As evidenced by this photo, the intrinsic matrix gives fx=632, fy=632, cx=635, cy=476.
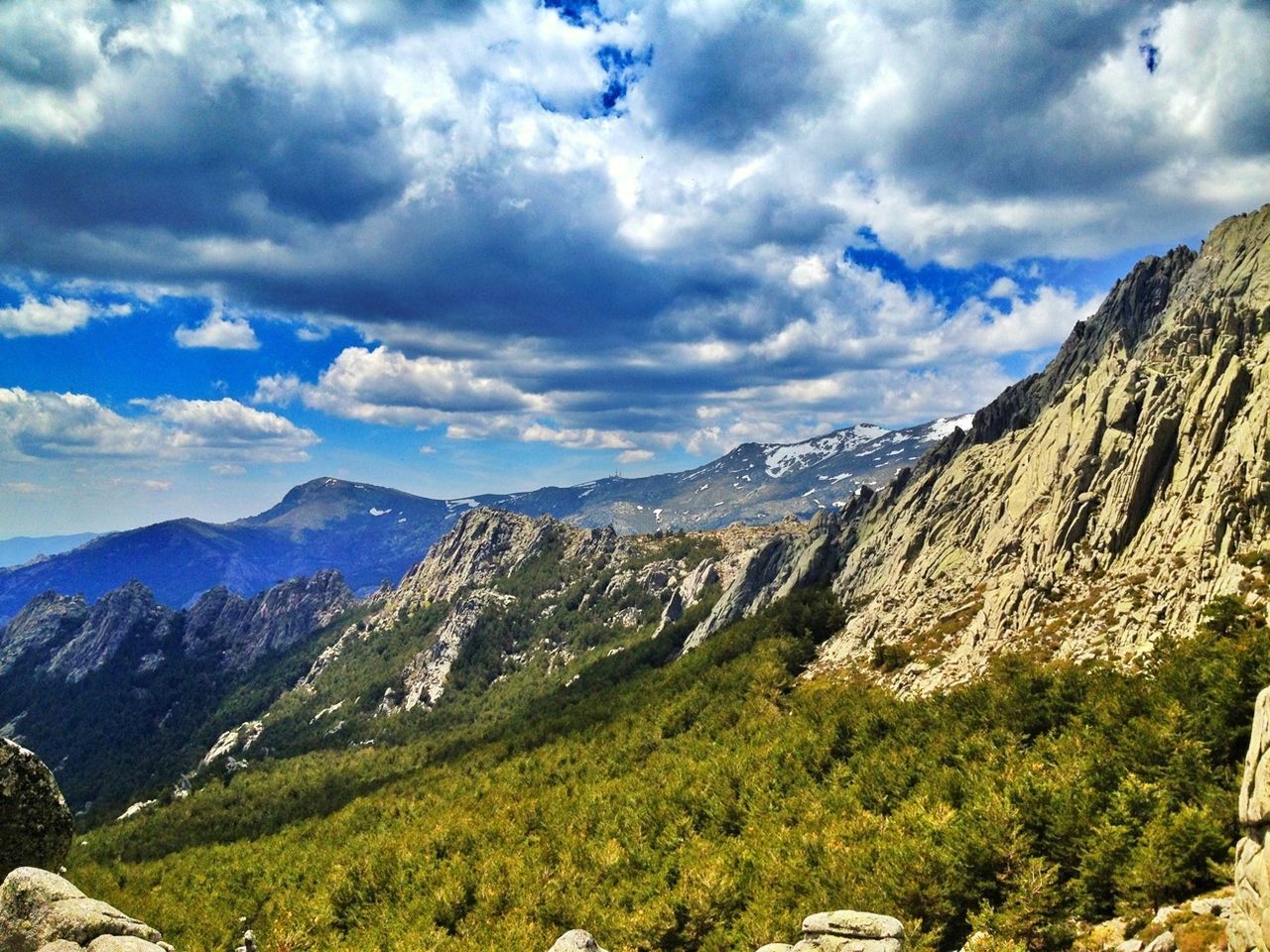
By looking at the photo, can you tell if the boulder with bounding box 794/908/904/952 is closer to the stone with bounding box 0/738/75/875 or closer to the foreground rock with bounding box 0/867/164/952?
the foreground rock with bounding box 0/867/164/952

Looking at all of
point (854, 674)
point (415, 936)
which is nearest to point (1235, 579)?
point (854, 674)

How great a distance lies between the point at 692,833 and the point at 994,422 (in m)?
106

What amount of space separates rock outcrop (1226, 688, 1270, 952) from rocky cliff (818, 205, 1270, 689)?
4118cm

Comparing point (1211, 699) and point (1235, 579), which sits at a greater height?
point (1235, 579)

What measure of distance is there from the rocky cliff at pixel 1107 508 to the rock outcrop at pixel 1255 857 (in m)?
41.2

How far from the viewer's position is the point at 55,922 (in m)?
21.6

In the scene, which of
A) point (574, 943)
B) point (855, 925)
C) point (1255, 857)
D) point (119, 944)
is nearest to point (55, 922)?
point (119, 944)

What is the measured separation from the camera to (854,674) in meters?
83.0

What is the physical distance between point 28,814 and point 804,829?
4189 centimetres

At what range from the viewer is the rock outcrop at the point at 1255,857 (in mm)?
16062

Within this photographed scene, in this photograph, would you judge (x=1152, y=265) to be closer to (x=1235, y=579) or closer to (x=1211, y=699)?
(x=1235, y=579)

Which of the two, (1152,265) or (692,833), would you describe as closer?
(692,833)

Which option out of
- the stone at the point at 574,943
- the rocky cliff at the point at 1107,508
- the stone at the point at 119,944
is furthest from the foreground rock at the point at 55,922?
the rocky cliff at the point at 1107,508

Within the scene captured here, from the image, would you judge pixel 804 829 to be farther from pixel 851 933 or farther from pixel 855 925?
pixel 855 925
